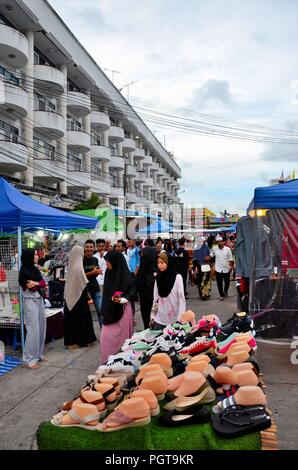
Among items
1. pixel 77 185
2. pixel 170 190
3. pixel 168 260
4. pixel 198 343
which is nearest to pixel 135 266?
pixel 168 260

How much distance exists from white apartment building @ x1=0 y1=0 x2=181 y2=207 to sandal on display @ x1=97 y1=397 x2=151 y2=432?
18630mm

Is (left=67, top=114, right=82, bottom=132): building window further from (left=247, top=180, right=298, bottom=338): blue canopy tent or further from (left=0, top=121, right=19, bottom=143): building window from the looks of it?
(left=247, top=180, right=298, bottom=338): blue canopy tent

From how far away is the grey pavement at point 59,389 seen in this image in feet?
11.3

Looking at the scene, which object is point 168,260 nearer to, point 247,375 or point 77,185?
point 247,375

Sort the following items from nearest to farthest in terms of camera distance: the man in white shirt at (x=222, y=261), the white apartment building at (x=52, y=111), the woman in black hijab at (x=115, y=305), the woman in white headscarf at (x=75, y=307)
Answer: the woman in black hijab at (x=115, y=305) < the woman in white headscarf at (x=75, y=307) < the man in white shirt at (x=222, y=261) < the white apartment building at (x=52, y=111)

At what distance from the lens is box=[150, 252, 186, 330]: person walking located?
4840mm

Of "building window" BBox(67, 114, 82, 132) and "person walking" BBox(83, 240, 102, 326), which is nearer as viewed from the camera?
"person walking" BBox(83, 240, 102, 326)

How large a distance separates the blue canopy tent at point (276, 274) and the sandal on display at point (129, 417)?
3.77m

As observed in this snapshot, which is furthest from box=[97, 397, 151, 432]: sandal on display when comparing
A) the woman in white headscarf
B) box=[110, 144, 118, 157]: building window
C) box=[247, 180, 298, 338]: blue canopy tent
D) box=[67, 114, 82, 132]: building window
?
box=[110, 144, 118, 157]: building window

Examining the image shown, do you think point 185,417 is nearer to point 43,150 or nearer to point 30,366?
point 30,366

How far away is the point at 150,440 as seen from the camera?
2275 millimetres

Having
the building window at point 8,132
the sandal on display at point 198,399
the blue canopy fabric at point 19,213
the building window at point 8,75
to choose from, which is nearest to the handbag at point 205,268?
the blue canopy fabric at point 19,213

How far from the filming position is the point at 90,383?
3.09 metres

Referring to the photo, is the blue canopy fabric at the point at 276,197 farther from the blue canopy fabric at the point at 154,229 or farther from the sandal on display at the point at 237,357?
the blue canopy fabric at the point at 154,229
